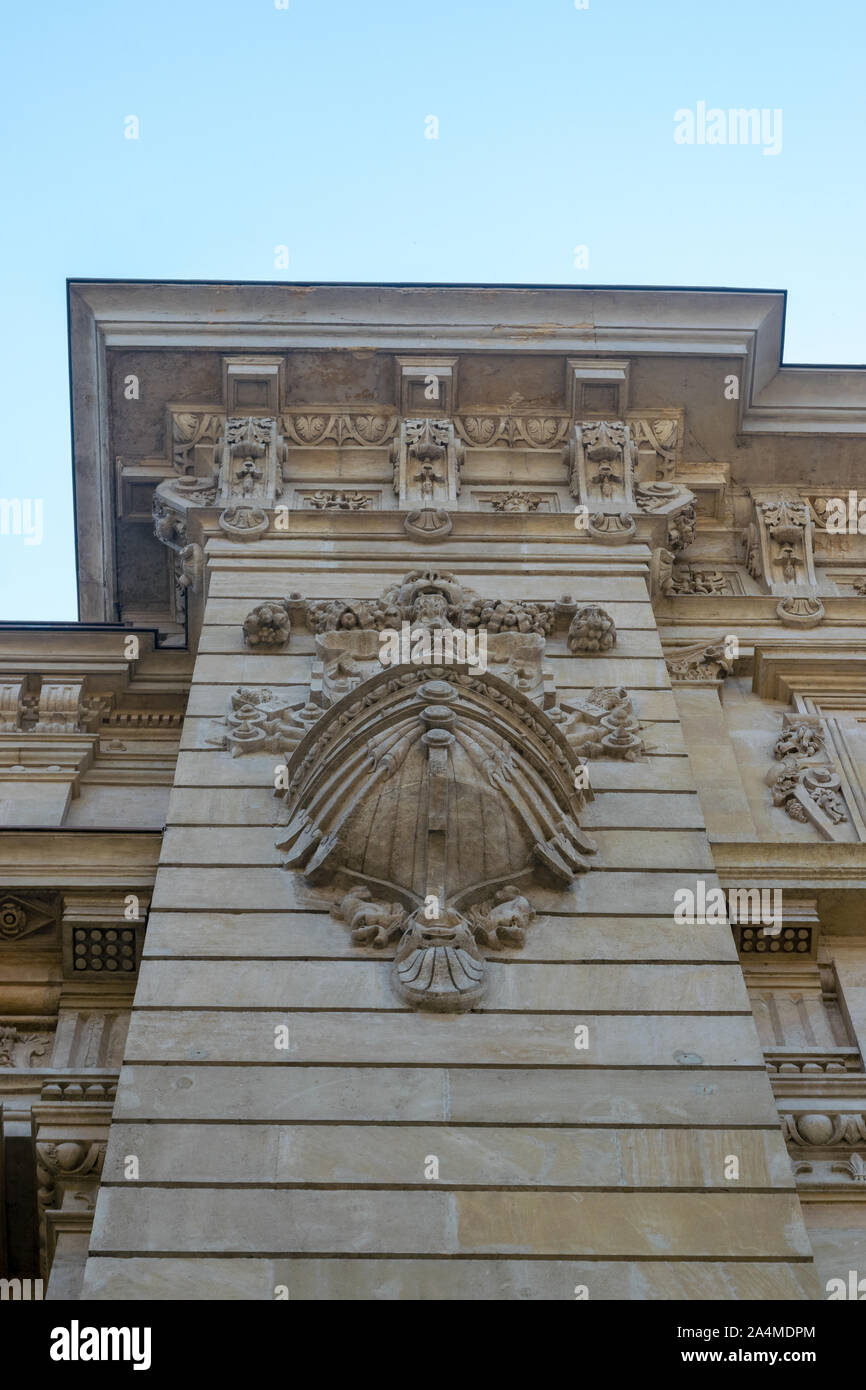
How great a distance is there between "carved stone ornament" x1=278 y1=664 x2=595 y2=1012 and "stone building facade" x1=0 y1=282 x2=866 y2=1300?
3cm

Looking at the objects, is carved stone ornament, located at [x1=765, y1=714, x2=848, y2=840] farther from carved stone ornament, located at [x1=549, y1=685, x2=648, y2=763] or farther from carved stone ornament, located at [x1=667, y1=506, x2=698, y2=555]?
carved stone ornament, located at [x1=667, y1=506, x2=698, y2=555]

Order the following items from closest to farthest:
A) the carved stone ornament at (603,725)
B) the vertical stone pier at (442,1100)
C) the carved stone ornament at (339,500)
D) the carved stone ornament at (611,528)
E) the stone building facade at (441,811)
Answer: the vertical stone pier at (442,1100) → the stone building facade at (441,811) → the carved stone ornament at (603,725) → the carved stone ornament at (611,528) → the carved stone ornament at (339,500)

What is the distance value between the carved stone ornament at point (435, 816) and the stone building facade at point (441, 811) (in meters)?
0.03

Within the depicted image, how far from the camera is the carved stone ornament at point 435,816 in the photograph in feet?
38.3

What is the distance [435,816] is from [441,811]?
6 centimetres

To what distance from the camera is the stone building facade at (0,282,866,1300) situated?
33.0 ft

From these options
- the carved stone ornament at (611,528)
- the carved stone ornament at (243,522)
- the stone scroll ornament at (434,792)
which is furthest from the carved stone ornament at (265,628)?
the carved stone ornament at (611,528)

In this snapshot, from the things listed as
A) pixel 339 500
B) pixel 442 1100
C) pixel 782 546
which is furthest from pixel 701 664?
pixel 442 1100

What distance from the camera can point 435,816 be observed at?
39.6 feet

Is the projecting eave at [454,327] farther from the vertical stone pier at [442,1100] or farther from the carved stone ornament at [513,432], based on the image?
the vertical stone pier at [442,1100]

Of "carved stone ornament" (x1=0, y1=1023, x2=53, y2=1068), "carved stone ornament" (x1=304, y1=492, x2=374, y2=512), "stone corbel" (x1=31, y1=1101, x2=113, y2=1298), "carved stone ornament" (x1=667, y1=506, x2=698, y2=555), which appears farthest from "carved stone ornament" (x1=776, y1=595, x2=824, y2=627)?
"stone corbel" (x1=31, y1=1101, x2=113, y2=1298)

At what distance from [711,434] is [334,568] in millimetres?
5020

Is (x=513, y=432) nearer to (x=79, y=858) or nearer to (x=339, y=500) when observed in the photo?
(x=339, y=500)
